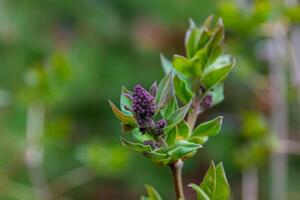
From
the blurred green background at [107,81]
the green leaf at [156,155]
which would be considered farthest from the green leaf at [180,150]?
the blurred green background at [107,81]

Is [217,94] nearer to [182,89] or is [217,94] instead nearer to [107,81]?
[182,89]

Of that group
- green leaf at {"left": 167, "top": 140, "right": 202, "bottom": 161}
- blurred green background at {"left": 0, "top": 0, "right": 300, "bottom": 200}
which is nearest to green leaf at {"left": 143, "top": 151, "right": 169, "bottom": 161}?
green leaf at {"left": 167, "top": 140, "right": 202, "bottom": 161}

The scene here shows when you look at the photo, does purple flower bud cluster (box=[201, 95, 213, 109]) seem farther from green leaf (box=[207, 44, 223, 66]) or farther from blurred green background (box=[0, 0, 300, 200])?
blurred green background (box=[0, 0, 300, 200])

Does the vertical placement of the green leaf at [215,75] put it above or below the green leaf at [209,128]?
above

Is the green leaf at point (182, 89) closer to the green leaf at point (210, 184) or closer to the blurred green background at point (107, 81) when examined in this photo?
the green leaf at point (210, 184)

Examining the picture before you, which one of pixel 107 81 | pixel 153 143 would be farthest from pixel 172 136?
pixel 107 81

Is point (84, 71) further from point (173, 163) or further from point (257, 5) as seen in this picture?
point (173, 163)
